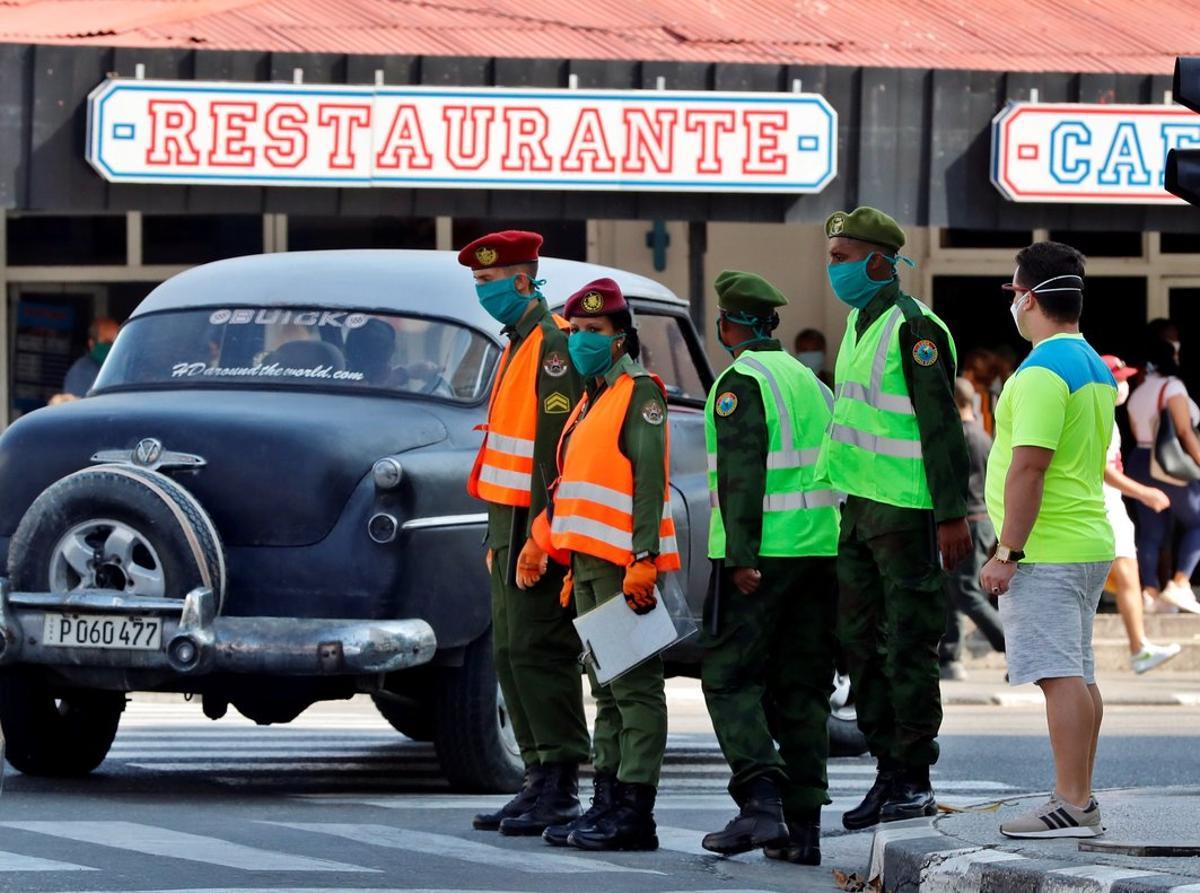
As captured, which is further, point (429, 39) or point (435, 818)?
point (429, 39)

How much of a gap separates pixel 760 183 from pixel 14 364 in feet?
20.3

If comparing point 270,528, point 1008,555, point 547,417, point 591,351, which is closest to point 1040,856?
point 1008,555

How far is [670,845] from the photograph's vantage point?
8.52m

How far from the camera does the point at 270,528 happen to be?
955cm

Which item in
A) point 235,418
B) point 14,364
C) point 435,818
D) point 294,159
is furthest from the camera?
point 14,364

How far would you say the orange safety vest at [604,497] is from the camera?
832 cm

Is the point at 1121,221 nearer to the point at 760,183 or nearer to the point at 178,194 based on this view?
the point at 760,183

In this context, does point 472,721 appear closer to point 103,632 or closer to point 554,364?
point 103,632

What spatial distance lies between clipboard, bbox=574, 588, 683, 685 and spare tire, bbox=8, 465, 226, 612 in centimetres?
171

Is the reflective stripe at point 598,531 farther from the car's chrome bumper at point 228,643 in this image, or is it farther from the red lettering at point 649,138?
the red lettering at point 649,138

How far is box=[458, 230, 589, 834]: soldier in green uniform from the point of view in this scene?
28.7ft

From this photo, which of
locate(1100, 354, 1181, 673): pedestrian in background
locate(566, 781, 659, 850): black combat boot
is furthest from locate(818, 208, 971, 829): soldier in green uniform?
locate(1100, 354, 1181, 673): pedestrian in background

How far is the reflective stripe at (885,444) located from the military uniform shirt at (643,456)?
59cm

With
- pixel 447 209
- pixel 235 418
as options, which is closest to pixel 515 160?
pixel 447 209
